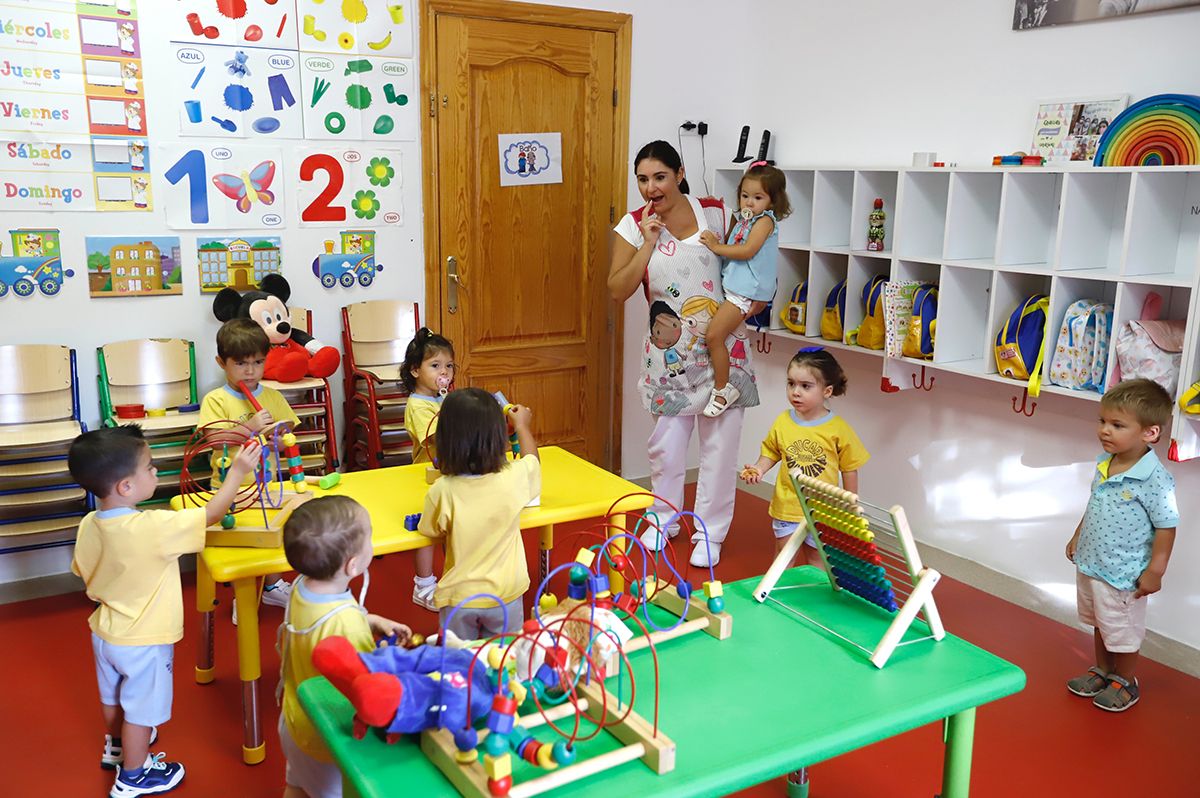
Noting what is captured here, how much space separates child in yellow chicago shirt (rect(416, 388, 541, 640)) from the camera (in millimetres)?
2430

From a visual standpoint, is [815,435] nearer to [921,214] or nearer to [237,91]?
[921,214]

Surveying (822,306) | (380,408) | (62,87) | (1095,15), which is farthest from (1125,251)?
(62,87)

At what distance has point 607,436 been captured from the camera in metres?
5.34

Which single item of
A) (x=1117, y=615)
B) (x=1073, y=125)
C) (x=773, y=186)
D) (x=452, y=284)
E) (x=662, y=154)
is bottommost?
(x=1117, y=615)

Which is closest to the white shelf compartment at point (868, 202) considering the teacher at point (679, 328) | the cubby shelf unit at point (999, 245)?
the cubby shelf unit at point (999, 245)

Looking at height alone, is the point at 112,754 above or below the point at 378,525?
below

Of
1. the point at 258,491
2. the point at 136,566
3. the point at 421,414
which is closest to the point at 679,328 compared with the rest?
the point at 421,414

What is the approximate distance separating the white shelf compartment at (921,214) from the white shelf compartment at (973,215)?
0.11 metres

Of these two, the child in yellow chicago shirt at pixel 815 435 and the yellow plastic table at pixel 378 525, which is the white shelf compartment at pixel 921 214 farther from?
the yellow plastic table at pixel 378 525

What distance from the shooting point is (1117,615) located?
3131 mm

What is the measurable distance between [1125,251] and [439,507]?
7.88ft

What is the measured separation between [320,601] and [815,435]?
6.18ft

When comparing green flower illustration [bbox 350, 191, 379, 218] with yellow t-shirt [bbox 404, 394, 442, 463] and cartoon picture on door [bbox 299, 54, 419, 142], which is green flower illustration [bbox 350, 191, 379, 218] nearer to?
cartoon picture on door [bbox 299, 54, 419, 142]

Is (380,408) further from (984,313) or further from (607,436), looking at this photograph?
(984,313)
